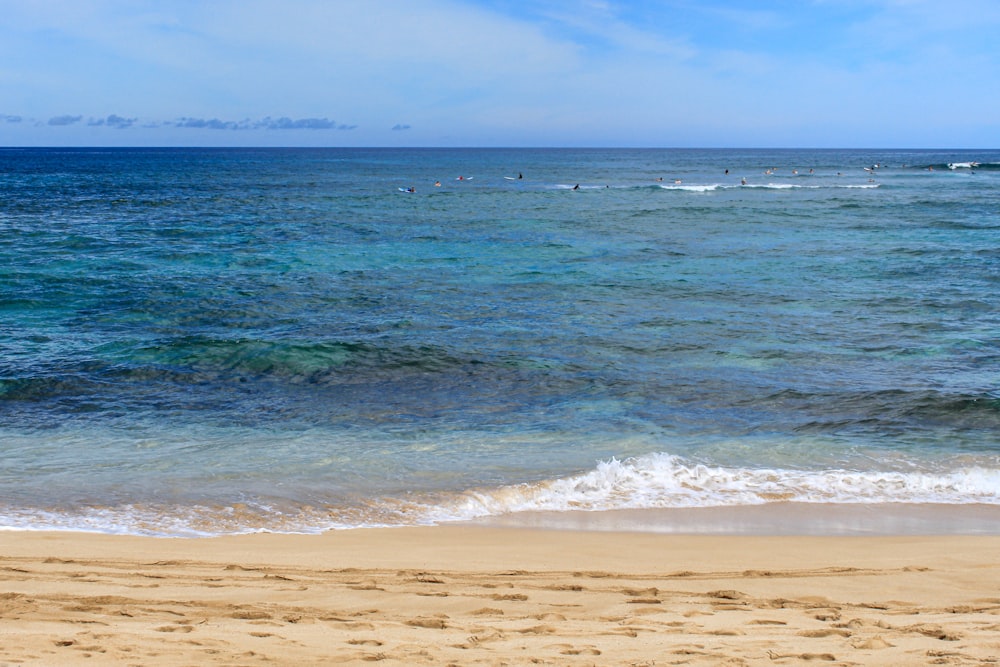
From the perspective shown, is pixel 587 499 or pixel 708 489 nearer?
pixel 587 499

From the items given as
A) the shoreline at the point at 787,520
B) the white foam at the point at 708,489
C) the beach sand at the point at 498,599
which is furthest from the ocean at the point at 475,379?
the beach sand at the point at 498,599

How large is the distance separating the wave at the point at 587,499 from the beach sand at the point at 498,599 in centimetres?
52

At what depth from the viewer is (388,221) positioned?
131 ft

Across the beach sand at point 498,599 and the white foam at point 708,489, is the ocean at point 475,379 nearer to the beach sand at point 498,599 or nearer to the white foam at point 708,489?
the white foam at point 708,489

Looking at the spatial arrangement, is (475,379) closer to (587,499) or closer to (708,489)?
(587,499)

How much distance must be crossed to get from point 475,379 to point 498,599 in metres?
8.05

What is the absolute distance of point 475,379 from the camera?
1408cm

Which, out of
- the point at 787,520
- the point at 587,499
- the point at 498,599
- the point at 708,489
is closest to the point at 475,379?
the point at 587,499

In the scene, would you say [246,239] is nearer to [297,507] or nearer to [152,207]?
[152,207]

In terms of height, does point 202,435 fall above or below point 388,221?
below

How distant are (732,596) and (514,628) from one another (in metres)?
1.95

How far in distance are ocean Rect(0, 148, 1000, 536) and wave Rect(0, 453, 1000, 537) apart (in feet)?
0.13

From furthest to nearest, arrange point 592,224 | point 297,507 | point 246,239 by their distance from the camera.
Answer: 1. point 592,224
2. point 246,239
3. point 297,507

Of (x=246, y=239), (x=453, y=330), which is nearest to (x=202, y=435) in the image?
(x=453, y=330)
